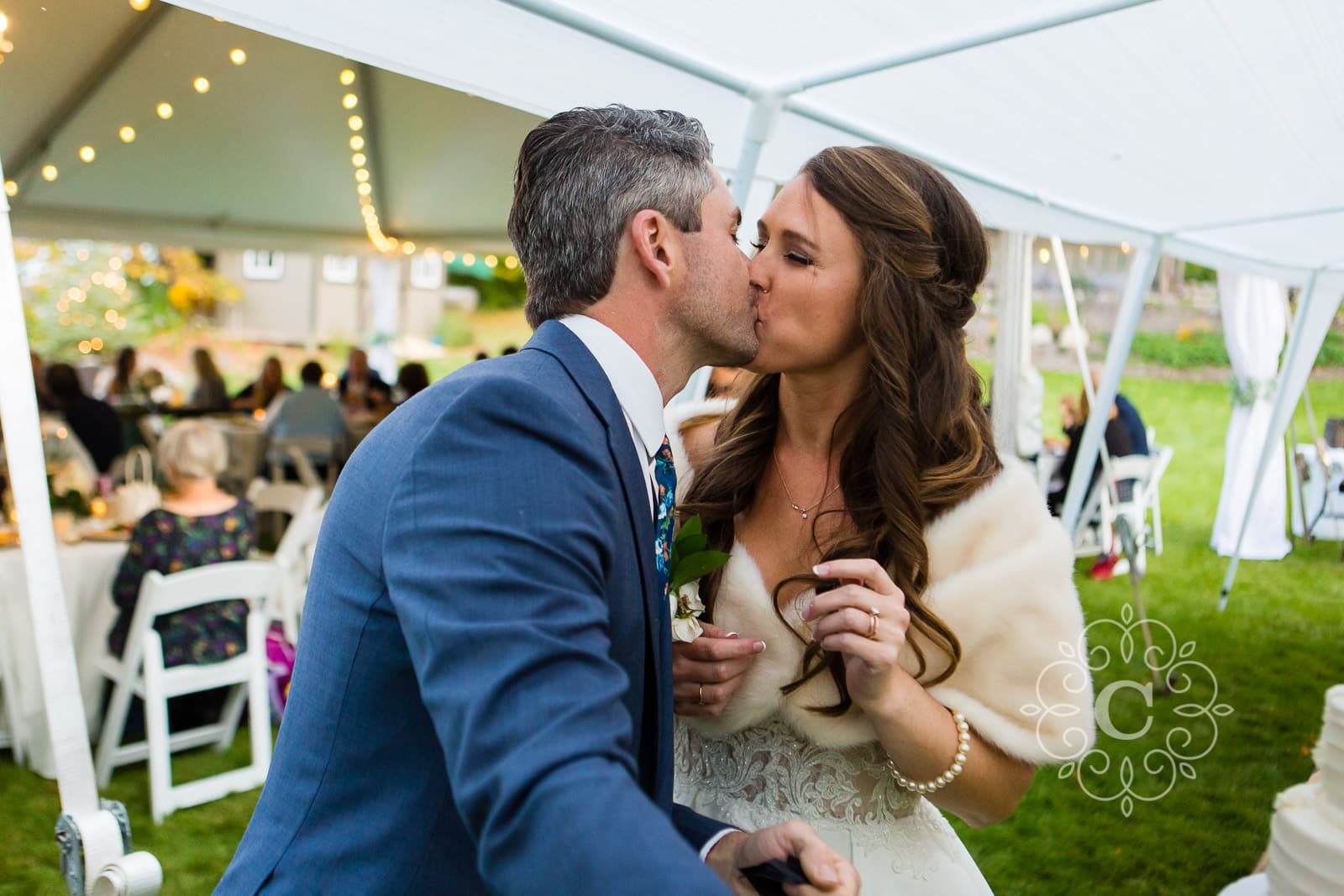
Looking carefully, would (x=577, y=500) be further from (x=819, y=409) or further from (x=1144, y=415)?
(x=1144, y=415)

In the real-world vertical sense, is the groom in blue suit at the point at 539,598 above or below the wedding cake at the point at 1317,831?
above

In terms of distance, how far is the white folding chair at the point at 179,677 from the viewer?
14.0ft

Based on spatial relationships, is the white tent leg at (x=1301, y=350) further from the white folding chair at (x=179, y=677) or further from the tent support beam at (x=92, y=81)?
the tent support beam at (x=92, y=81)

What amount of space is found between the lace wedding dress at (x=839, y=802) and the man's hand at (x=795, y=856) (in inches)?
17.0

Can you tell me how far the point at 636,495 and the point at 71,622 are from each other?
4.77 meters

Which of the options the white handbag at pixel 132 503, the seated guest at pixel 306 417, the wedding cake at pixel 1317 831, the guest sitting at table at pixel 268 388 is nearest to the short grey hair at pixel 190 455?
the white handbag at pixel 132 503

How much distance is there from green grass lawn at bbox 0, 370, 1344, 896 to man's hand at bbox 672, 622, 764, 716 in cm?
43

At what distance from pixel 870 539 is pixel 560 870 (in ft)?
3.60

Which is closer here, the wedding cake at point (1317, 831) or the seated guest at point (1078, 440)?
the wedding cake at point (1317, 831)

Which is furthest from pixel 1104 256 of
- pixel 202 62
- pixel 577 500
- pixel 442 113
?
pixel 577 500

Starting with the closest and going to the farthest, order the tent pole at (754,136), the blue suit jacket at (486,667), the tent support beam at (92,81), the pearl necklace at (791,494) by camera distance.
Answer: the blue suit jacket at (486,667) → the pearl necklace at (791,494) → the tent pole at (754,136) → the tent support beam at (92,81)

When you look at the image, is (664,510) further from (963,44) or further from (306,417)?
(306,417)

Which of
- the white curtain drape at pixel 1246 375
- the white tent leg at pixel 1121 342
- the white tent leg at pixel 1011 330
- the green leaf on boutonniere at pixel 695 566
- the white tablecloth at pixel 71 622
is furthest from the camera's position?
the white curtain drape at pixel 1246 375

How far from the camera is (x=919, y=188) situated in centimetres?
179
